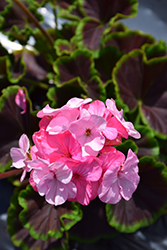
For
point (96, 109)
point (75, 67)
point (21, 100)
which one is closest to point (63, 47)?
point (75, 67)

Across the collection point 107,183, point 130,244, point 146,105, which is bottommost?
point 130,244

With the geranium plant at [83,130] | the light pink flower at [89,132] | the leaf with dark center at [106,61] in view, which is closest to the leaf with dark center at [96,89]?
the geranium plant at [83,130]

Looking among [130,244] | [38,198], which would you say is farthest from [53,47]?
[130,244]

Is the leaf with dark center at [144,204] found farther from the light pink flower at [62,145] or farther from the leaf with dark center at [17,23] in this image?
the leaf with dark center at [17,23]

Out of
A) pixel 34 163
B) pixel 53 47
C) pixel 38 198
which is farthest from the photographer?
pixel 53 47

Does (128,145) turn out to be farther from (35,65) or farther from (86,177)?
(35,65)

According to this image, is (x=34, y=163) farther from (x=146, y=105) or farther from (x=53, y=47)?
(x=53, y=47)

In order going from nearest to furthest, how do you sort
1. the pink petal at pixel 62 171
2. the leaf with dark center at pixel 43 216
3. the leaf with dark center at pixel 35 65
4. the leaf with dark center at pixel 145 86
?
the pink petal at pixel 62 171 → the leaf with dark center at pixel 43 216 → the leaf with dark center at pixel 145 86 → the leaf with dark center at pixel 35 65
